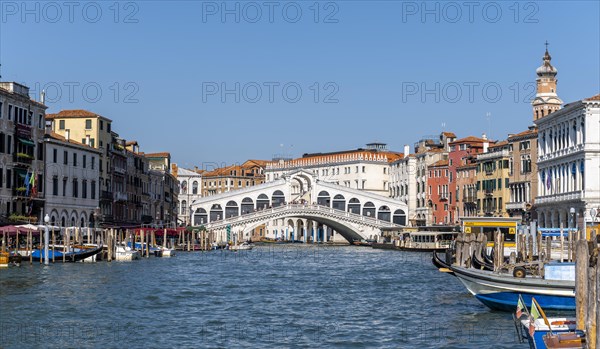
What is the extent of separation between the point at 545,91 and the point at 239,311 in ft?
125

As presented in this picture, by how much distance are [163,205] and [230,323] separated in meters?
49.0

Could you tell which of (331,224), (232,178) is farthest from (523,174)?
(232,178)

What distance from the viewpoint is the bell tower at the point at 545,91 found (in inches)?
2141

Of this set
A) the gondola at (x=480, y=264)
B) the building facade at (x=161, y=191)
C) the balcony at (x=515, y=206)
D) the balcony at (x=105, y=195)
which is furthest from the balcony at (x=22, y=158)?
the balcony at (x=515, y=206)

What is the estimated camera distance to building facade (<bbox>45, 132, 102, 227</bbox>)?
1662 inches

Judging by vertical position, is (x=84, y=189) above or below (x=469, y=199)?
below

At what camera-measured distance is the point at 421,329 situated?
17.2 meters

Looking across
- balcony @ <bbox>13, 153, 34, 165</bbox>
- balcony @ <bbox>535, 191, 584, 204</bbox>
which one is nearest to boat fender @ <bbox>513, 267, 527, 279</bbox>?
balcony @ <bbox>535, 191, 584, 204</bbox>

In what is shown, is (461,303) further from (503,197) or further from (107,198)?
(503,197)

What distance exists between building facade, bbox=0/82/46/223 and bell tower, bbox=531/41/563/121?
26468mm

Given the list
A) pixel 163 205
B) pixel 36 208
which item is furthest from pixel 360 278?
pixel 163 205

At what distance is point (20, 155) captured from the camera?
126 ft

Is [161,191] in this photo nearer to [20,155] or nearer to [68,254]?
[20,155]

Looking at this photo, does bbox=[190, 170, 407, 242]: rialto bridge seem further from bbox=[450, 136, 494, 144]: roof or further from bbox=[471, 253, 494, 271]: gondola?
bbox=[471, 253, 494, 271]: gondola
